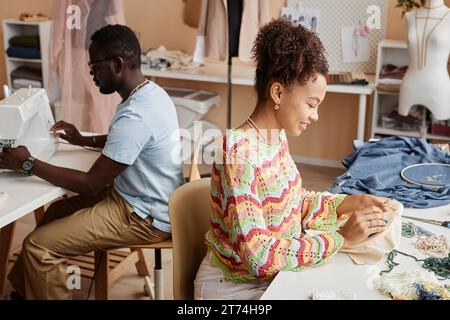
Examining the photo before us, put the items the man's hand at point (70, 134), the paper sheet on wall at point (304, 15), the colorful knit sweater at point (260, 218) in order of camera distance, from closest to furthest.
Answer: the colorful knit sweater at point (260, 218) → the man's hand at point (70, 134) → the paper sheet on wall at point (304, 15)

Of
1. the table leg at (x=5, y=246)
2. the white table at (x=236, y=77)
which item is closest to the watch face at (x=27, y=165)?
the table leg at (x=5, y=246)

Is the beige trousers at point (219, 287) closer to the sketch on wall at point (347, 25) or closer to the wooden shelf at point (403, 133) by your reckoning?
the wooden shelf at point (403, 133)

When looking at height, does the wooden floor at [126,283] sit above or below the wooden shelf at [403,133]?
below

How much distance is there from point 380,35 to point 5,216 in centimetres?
306

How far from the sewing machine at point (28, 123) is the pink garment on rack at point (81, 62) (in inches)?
47.7

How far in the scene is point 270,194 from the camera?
5.05ft

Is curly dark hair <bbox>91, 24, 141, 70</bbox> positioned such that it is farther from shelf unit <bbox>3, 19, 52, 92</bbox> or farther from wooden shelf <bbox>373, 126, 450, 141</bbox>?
shelf unit <bbox>3, 19, 52, 92</bbox>

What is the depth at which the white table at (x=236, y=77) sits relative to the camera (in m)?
3.83

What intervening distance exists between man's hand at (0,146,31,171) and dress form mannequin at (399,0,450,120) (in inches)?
90.4

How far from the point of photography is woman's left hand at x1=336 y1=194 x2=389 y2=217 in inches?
63.7

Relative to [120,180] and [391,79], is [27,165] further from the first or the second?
[391,79]

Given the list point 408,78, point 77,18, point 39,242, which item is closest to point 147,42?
point 77,18

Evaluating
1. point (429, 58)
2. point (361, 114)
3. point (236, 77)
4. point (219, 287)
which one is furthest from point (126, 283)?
point (429, 58)

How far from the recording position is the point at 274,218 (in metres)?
1.55
